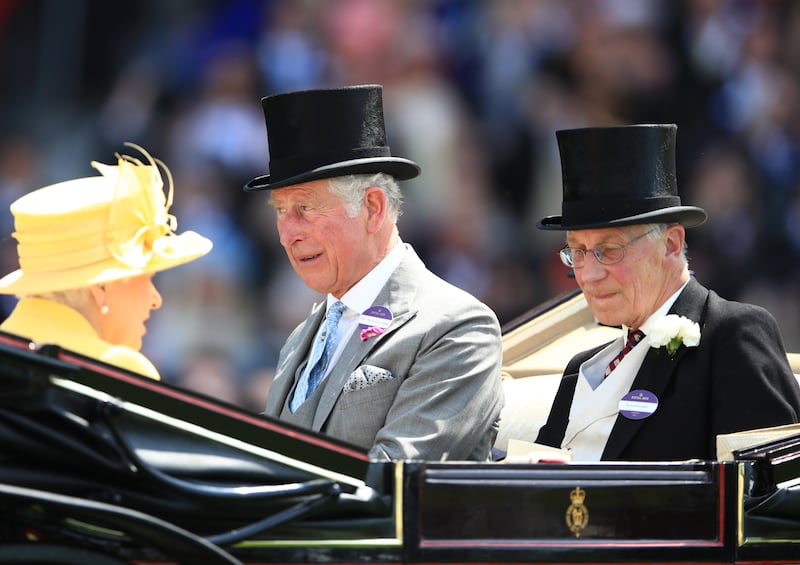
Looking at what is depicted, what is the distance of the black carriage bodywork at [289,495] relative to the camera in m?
2.73

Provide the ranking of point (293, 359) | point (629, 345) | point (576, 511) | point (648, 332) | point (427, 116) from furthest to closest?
point (427, 116) → point (293, 359) → point (629, 345) → point (648, 332) → point (576, 511)

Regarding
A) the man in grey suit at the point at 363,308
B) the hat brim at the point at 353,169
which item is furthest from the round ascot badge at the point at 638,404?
the hat brim at the point at 353,169

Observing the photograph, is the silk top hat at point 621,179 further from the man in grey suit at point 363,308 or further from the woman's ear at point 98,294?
the woman's ear at point 98,294

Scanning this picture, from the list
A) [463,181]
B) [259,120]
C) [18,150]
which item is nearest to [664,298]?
[463,181]

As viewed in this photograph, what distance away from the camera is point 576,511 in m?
3.05

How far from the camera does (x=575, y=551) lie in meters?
3.04

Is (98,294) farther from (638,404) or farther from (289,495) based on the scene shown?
(638,404)

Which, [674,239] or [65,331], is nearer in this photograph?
[65,331]

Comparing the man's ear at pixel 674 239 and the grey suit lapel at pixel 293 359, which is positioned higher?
the man's ear at pixel 674 239

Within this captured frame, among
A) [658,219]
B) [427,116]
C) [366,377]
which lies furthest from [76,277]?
[427,116]

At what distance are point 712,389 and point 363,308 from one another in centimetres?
97

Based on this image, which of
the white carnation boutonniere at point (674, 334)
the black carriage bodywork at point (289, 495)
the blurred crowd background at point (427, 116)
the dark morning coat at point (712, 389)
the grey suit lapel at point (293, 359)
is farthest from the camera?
the blurred crowd background at point (427, 116)

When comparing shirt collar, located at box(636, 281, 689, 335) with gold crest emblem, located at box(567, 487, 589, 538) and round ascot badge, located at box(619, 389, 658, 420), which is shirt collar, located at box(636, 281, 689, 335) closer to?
round ascot badge, located at box(619, 389, 658, 420)

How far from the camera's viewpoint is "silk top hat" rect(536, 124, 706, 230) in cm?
380
